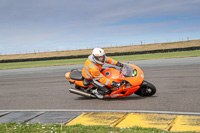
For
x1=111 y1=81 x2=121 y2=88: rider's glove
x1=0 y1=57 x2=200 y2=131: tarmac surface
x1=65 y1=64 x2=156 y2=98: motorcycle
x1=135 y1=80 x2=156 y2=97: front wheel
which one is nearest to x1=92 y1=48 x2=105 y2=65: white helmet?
x1=65 y1=64 x2=156 y2=98: motorcycle

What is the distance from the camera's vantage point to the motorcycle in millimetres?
7230

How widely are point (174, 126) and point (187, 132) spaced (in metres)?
0.49

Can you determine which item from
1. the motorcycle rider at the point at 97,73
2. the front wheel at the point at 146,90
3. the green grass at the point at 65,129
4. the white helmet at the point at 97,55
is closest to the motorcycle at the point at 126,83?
the front wheel at the point at 146,90

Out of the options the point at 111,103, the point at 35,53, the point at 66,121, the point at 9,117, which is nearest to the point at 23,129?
the point at 66,121

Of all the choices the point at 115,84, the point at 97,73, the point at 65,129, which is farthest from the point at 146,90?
the point at 65,129

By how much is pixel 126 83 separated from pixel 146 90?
0.73 m

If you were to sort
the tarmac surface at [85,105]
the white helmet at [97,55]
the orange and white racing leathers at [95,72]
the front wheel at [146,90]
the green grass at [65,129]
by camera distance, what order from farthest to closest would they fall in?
the front wheel at [146,90] → the orange and white racing leathers at [95,72] → the white helmet at [97,55] → the tarmac surface at [85,105] → the green grass at [65,129]

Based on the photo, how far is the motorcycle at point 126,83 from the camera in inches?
285

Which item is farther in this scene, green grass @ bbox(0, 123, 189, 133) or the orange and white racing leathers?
the orange and white racing leathers

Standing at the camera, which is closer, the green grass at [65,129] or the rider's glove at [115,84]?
the green grass at [65,129]

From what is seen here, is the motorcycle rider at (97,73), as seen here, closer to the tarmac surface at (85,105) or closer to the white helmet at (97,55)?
the white helmet at (97,55)

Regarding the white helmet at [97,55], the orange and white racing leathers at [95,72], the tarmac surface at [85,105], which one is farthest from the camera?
the orange and white racing leathers at [95,72]

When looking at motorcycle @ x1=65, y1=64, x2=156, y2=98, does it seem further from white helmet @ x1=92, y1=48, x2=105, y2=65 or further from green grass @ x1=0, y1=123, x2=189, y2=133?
green grass @ x1=0, y1=123, x2=189, y2=133

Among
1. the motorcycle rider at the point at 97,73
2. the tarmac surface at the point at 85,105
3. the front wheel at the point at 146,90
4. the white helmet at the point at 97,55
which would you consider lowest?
the tarmac surface at the point at 85,105
